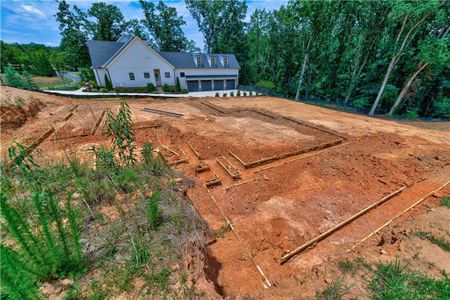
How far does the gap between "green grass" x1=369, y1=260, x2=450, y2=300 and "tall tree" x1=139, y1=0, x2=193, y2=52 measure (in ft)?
125

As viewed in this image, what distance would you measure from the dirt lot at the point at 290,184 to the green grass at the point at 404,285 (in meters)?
0.29

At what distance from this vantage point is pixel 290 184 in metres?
5.72

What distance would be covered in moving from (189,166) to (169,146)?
2.09m

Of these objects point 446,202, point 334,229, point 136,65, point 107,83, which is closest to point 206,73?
point 136,65

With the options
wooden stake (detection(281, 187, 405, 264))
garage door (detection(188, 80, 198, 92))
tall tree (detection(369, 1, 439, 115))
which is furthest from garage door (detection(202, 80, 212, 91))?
wooden stake (detection(281, 187, 405, 264))

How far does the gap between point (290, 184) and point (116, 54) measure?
2315 centimetres

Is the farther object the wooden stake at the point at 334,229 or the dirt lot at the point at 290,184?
the wooden stake at the point at 334,229

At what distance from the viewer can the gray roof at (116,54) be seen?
2047 cm

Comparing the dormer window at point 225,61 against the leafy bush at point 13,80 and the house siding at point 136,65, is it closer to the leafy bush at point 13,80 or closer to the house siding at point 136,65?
the house siding at point 136,65

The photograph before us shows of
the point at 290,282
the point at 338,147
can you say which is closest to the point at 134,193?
the point at 290,282

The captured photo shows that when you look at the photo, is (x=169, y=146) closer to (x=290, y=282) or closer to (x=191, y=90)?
(x=290, y=282)

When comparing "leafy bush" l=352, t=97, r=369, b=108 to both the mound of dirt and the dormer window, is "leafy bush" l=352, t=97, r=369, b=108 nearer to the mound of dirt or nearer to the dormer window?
the dormer window

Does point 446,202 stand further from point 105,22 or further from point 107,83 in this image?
point 105,22

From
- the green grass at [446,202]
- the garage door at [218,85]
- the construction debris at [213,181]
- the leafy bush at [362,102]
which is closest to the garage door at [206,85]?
the garage door at [218,85]
